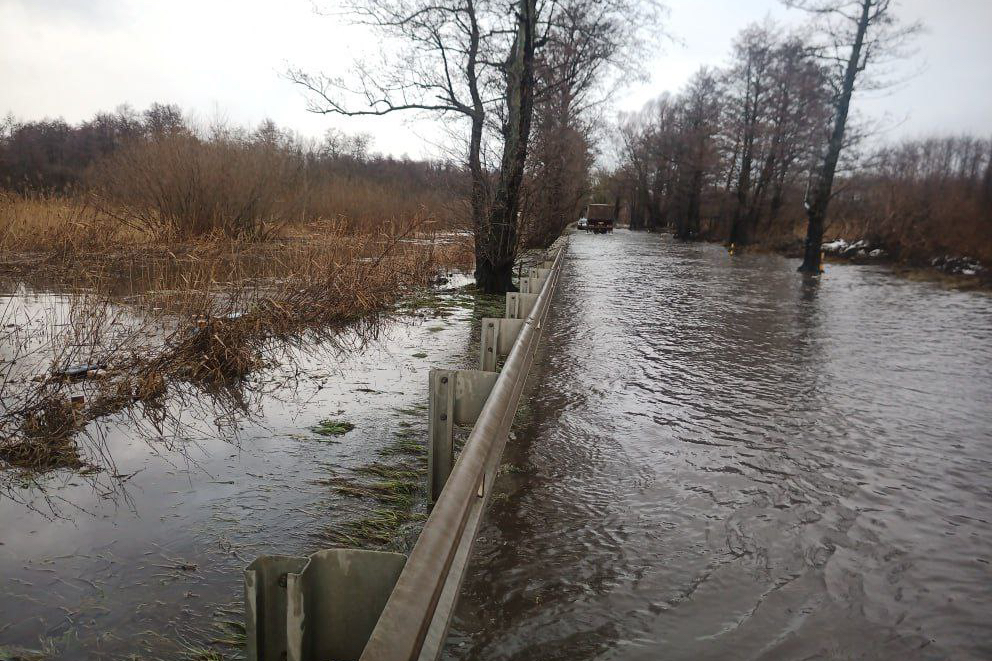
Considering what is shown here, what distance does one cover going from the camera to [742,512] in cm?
392

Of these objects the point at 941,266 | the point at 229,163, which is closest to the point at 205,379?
the point at 229,163

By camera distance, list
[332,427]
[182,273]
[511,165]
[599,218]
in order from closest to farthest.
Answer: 1. [332,427]
2. [182,273]
3. [511,165]
4. [599,218]

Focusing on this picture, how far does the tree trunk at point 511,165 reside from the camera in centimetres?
1360

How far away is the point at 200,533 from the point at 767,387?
18.8 feet

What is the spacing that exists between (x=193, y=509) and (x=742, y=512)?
3.41m

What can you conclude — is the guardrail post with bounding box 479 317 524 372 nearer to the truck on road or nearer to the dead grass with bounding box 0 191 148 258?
the dead grass with bounding box 0 191 148 258

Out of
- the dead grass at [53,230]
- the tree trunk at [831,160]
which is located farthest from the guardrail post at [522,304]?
the tree trunk at [831,160]

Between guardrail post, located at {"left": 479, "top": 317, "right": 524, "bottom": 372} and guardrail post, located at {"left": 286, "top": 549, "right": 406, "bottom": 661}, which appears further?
guardrail post, located at {"left": 479, "top": 317, "right": 524, "bottom": 372}

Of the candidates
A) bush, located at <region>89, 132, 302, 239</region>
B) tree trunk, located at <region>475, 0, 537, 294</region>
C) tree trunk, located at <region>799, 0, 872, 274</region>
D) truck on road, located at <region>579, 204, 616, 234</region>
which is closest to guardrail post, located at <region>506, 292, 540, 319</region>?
tree trunk, located at <region>475, 0, 537, 294</region>

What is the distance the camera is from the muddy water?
2.81 metres

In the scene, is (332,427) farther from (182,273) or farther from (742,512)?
(182,273)

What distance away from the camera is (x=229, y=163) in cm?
1766

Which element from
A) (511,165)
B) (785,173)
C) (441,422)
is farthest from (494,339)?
(785,173)

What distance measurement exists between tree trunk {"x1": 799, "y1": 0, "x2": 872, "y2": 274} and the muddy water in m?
15.4
